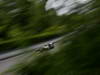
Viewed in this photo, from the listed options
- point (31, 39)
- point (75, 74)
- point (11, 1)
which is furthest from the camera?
point (11, 1)

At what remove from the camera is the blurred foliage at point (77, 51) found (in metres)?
1.35

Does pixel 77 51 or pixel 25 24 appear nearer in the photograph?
pixel 77 51

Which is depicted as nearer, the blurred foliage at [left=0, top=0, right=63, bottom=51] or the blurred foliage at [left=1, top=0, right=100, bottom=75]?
the blurred foliage at [left=1, top=0, right=100, bottom=75]

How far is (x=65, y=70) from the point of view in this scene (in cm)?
137

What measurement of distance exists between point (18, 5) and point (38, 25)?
0.44 feet

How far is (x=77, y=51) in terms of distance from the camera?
1371 millimetres

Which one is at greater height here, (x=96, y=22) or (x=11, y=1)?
(x=11, y=1)

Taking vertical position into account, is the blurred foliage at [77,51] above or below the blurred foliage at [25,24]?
below

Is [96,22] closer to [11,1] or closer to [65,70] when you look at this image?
[65,70]

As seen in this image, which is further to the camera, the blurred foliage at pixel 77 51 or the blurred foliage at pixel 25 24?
the blurred foliage at pixel 25 24

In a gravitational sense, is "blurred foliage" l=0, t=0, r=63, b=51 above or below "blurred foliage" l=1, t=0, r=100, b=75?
above

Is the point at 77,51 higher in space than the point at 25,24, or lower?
lower

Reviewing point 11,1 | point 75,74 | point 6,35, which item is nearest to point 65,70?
point 75,74

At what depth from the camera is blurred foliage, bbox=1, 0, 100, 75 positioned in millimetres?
1354
